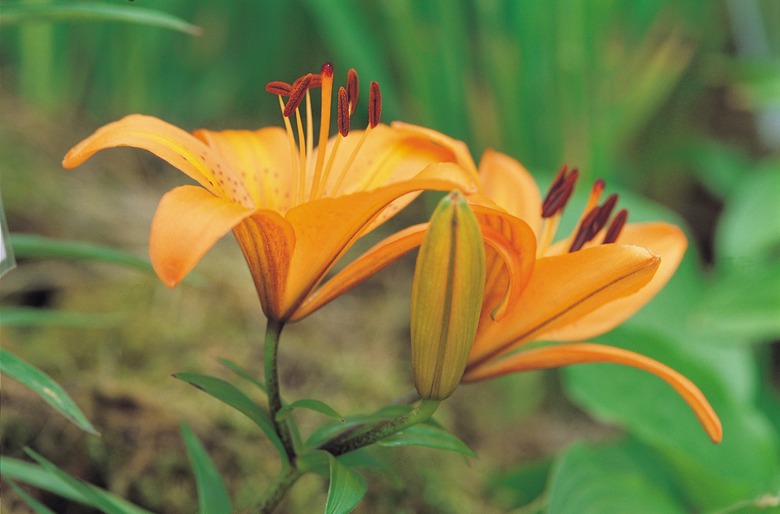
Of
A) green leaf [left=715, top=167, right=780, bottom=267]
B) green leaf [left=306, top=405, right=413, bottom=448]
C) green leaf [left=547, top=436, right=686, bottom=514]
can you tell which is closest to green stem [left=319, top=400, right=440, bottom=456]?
green leaf [left=306, top=405, right=413, bottom=448]

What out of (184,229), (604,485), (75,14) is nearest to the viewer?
(184,229)

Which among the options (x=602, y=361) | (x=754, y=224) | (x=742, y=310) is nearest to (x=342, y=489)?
(x=602, y=361)

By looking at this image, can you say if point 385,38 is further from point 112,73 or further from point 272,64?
point 112,73

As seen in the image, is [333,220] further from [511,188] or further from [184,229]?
[511,188]

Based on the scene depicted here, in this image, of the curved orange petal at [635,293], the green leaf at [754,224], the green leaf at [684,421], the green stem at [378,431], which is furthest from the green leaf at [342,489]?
the green leaf at [754,224]

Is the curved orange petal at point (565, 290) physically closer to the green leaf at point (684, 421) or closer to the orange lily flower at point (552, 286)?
the orange lily flower at point (552, 286)

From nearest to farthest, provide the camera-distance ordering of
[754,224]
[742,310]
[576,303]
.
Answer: [576,303] → [742,310] → [754,224]

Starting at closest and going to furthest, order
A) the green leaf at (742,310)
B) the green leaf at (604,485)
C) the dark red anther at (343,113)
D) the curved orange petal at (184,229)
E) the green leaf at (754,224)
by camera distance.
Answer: the curved orange petal at (184,229) → the dark red anther at (343,113) → the green leaf at (604,485) → the green leaf at (742,310) → the green leaf at (754,224)
